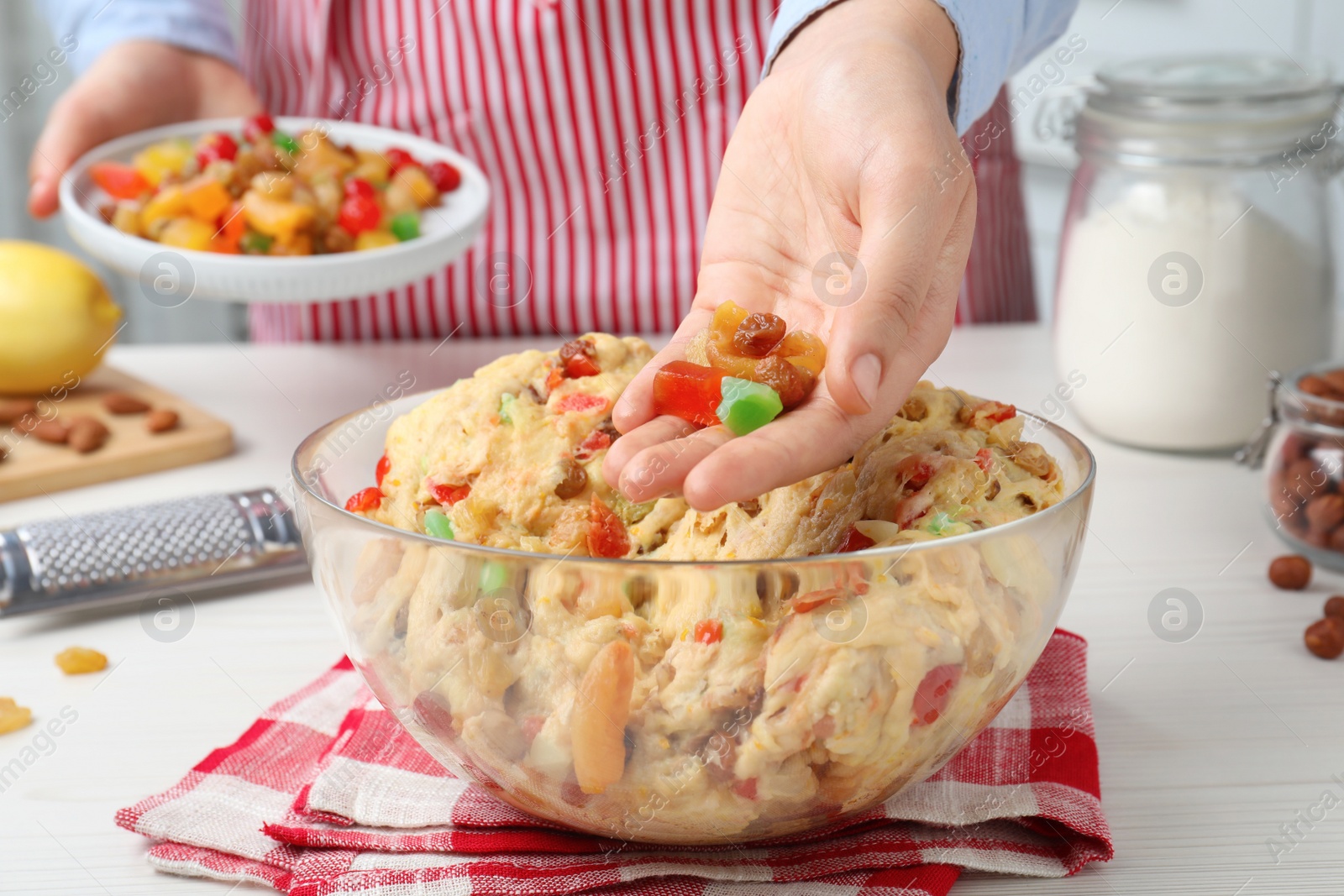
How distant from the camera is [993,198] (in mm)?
2227

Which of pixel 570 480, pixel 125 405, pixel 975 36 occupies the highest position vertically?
pixel 975 36

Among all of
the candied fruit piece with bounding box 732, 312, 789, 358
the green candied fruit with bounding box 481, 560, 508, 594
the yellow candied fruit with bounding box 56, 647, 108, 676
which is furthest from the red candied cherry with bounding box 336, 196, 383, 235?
the green candied fruit with bounding box 481, 560, 508, 594

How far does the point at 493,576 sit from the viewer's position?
702mm

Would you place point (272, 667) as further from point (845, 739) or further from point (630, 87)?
point (630, 87)

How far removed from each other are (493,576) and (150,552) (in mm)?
712

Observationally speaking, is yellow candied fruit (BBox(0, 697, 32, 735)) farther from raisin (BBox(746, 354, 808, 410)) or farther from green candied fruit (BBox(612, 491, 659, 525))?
raisin (BBox(746, 354, 808, 410))

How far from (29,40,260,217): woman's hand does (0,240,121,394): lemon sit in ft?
0.44

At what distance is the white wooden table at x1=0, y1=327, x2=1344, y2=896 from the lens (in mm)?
852

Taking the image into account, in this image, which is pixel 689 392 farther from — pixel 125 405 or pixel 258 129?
pixel 258 129

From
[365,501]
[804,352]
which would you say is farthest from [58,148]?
[804,352]

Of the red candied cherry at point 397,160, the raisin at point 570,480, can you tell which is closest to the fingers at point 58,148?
the red candied cherry at point 397,160

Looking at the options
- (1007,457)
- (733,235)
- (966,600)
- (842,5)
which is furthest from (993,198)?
(966,600)

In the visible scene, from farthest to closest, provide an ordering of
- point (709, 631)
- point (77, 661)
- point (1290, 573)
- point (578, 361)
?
point (1290, 573)
point (77, 661)
point (578, 361)
point (709, 631)

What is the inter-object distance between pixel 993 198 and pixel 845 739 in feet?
5.67
